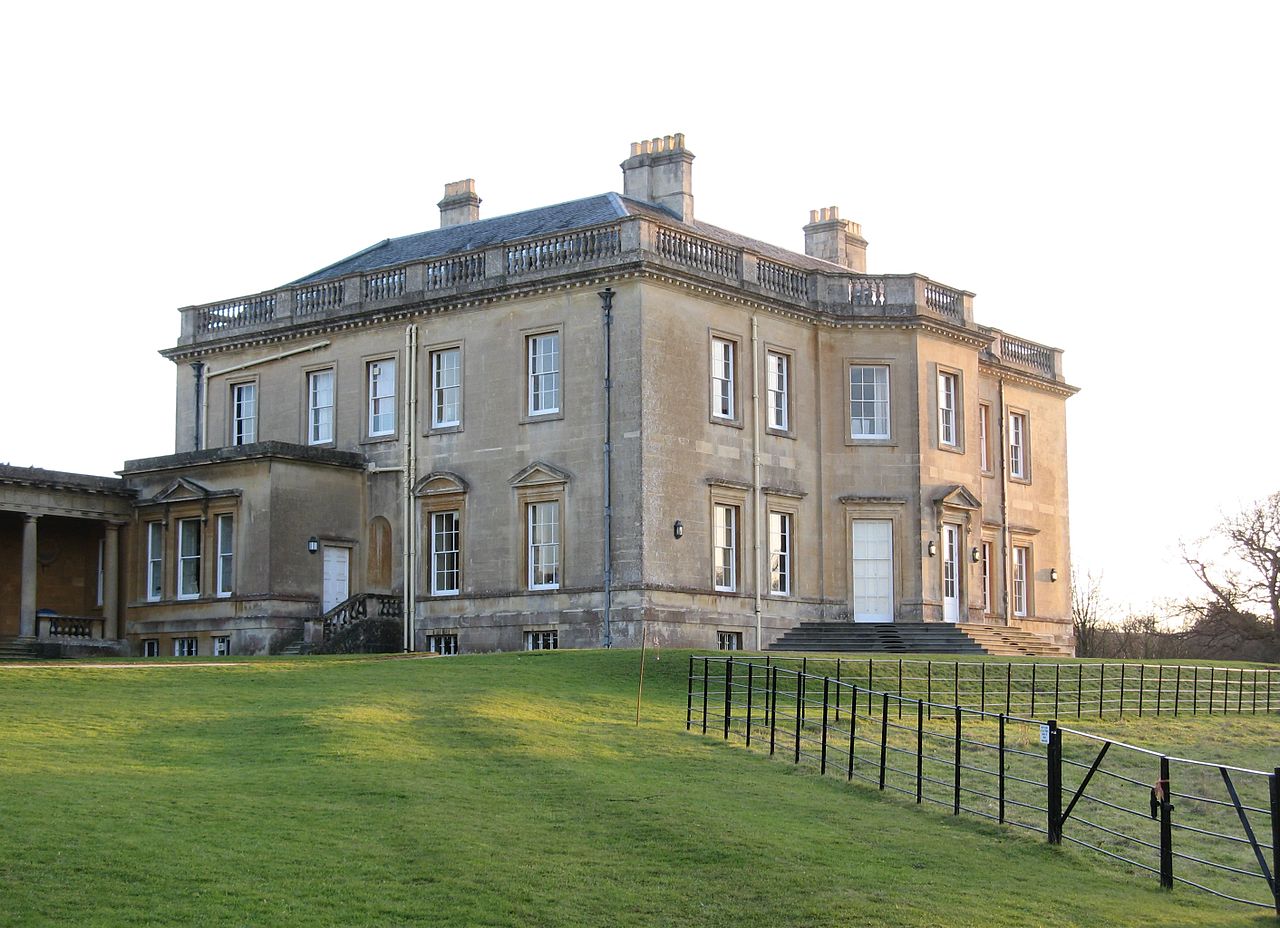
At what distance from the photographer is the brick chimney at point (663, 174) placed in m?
46.7

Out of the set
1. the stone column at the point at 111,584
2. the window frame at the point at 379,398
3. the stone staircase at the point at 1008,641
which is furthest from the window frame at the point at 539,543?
the stone column at the point at 111,584

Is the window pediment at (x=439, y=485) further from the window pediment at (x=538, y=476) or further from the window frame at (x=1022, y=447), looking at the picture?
the window frame at (x=1022, y=447)

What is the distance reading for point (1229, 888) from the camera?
1755 cm

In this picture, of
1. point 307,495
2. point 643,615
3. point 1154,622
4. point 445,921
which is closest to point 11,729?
point 445,921

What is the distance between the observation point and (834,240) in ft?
178

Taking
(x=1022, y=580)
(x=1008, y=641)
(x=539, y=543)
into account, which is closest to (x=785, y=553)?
(x=539, y=543)

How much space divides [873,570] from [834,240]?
14.5m

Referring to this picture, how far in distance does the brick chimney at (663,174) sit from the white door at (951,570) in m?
10.3

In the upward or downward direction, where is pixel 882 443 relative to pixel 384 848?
upward

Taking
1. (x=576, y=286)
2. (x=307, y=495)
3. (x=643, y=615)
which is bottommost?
(x=643, y=615)

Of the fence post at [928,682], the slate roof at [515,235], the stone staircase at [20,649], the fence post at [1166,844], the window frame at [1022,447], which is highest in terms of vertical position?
the slate roof at [515,235]

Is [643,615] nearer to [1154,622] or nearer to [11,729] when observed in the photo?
[11,729]

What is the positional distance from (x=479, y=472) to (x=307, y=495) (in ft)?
13.2

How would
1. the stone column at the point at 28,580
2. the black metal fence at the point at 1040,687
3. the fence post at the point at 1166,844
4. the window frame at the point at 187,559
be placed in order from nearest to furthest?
1. the fence post at the point at 1166,844
2. the black metal fence at the point at 1040,687
3. the stone column at the point at 28,580
4. the window frame at the point at 187,559
